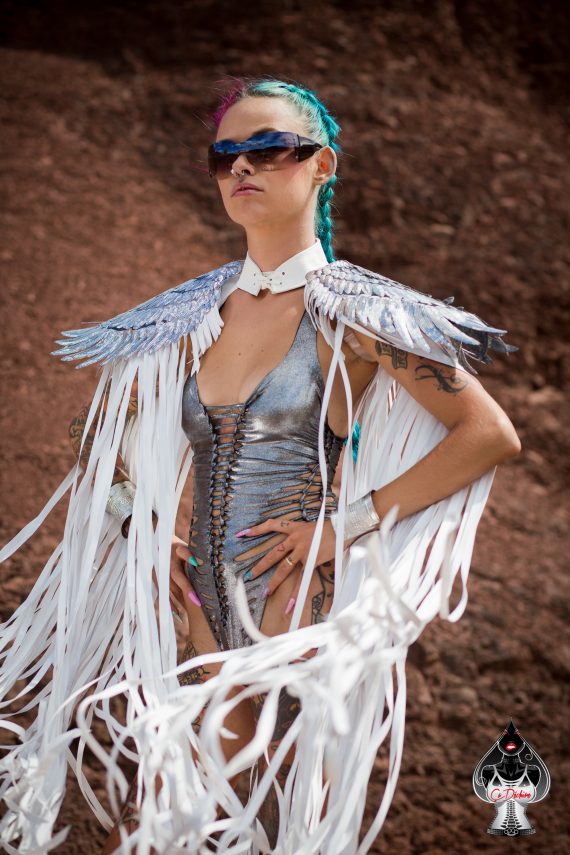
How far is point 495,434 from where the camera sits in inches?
75.1

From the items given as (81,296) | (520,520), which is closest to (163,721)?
(520,520)

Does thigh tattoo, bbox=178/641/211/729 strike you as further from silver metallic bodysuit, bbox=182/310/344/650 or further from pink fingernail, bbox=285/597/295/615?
pink fingernail, bbox=285/597/295/615

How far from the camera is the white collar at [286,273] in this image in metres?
2.14

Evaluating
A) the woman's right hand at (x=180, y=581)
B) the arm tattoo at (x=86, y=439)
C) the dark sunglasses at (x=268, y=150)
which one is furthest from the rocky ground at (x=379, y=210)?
the dark sunglasses at (x=268, y=150)

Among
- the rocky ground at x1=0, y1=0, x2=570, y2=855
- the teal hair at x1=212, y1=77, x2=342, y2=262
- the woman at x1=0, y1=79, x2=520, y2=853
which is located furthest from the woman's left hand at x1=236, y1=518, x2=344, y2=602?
the rocky ground at x1=0, y1=0, x2=570, y2=855

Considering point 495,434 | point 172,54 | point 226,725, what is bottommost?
point 226,725

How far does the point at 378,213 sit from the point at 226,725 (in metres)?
4.02

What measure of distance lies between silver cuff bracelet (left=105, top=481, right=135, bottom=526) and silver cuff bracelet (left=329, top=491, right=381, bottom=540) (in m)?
0.58

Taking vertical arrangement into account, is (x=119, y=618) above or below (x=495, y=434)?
below

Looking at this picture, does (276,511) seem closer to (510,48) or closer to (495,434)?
(495,434)

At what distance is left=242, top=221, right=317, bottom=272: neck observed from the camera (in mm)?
2129

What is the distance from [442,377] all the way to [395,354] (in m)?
0.10

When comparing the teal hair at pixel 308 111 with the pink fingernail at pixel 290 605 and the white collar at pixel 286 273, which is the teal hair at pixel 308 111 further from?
the pink fingernail at pixel 290 605

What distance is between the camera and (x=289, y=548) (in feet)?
6.52
